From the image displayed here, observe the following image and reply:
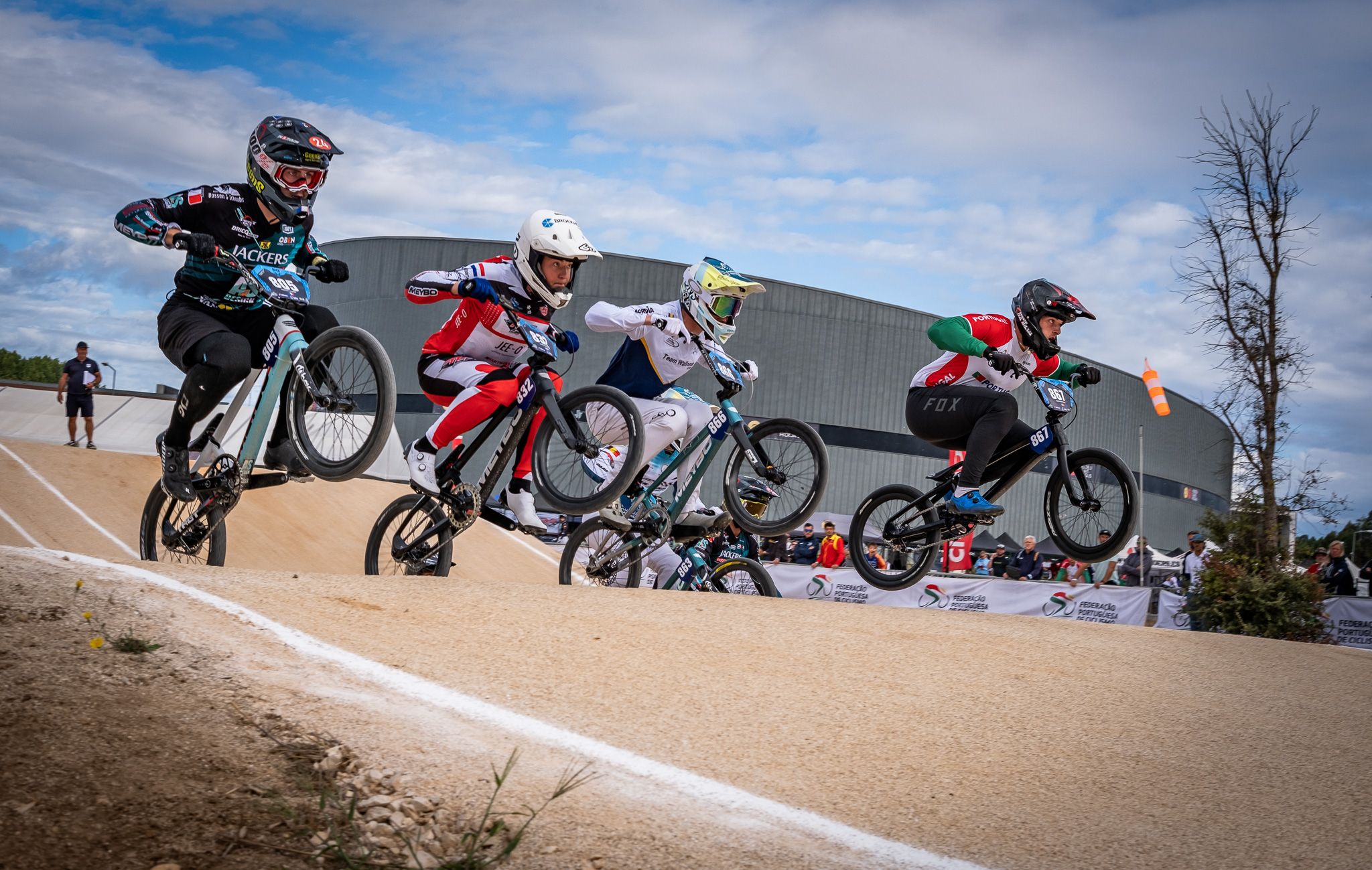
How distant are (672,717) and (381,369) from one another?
145 inches

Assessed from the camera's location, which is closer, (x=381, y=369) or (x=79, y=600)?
(x=79, y=600)

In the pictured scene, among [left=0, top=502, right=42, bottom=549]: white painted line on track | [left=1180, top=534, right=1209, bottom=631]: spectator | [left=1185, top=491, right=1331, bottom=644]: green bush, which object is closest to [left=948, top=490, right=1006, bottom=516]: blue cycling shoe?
[left=1185, top=491, right=1331, bottom=644]: green bush

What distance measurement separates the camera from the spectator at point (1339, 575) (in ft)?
49.3

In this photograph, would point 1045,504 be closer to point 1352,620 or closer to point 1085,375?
point 1085,375

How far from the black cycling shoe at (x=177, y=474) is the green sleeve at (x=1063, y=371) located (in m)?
7.55

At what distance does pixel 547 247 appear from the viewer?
8.59 metres

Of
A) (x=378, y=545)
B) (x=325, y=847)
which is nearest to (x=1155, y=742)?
(x=325, y=847)

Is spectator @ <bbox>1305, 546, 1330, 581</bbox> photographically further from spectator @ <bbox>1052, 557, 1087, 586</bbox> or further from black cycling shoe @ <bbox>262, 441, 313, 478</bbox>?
black cycling shoe @ <bbox>262, 441, 313, 478</bbox>

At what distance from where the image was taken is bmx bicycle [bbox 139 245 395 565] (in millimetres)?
7445

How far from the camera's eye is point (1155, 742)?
17.7 feet

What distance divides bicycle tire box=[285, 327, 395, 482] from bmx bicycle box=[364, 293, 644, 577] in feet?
3.36

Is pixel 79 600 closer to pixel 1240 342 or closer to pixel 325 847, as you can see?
pixel 325 847

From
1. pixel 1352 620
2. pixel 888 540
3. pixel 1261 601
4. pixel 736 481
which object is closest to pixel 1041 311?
pixel 888 540

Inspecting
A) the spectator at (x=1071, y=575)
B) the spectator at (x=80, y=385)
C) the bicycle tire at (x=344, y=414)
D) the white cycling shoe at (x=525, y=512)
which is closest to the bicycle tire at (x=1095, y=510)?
the white cycling shoe at (x=525, y=512)
